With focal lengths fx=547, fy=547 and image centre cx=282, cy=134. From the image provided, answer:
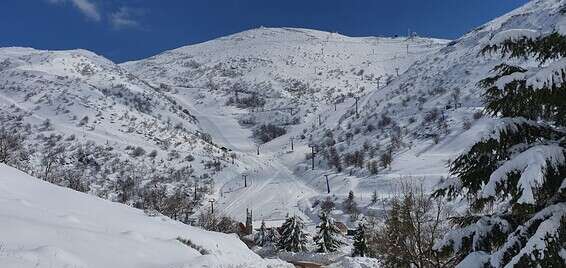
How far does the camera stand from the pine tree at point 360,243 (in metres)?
50.3

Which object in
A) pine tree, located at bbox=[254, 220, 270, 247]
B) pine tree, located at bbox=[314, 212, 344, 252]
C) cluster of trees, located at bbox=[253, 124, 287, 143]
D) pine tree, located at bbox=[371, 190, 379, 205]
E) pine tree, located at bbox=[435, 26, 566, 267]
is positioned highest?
cluster of trees, located at bbox=[253, 124, 287, 143]

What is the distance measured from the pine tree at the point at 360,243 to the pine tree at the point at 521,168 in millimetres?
43858

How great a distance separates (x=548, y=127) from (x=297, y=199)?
3608 inches

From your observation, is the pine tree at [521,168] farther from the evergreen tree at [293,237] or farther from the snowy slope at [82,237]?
the evergreen tree at [293,237]

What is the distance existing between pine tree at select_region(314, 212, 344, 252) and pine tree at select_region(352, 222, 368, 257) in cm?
315

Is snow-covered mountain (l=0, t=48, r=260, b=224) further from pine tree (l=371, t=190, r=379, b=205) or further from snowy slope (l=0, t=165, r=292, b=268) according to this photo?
snowy slope (l=0, t=165, r=292, b=268)

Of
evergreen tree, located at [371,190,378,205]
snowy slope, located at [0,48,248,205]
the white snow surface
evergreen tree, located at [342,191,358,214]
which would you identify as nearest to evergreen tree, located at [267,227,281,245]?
evergreen tree, located at [342,191,358,214]

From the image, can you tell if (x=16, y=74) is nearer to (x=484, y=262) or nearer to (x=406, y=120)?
(x=406, y=120)

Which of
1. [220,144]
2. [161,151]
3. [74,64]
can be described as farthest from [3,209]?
[74,64]

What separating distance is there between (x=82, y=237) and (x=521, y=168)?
12.5m

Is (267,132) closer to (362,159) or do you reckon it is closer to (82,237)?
(362,159)

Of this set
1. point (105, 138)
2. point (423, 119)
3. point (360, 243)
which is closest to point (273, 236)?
point (360, 243)

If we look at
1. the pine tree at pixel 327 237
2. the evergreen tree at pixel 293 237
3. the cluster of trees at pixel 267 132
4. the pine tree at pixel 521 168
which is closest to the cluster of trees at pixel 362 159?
the pine tree at pixel 327 237

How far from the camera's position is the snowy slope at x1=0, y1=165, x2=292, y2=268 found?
12.7 m
